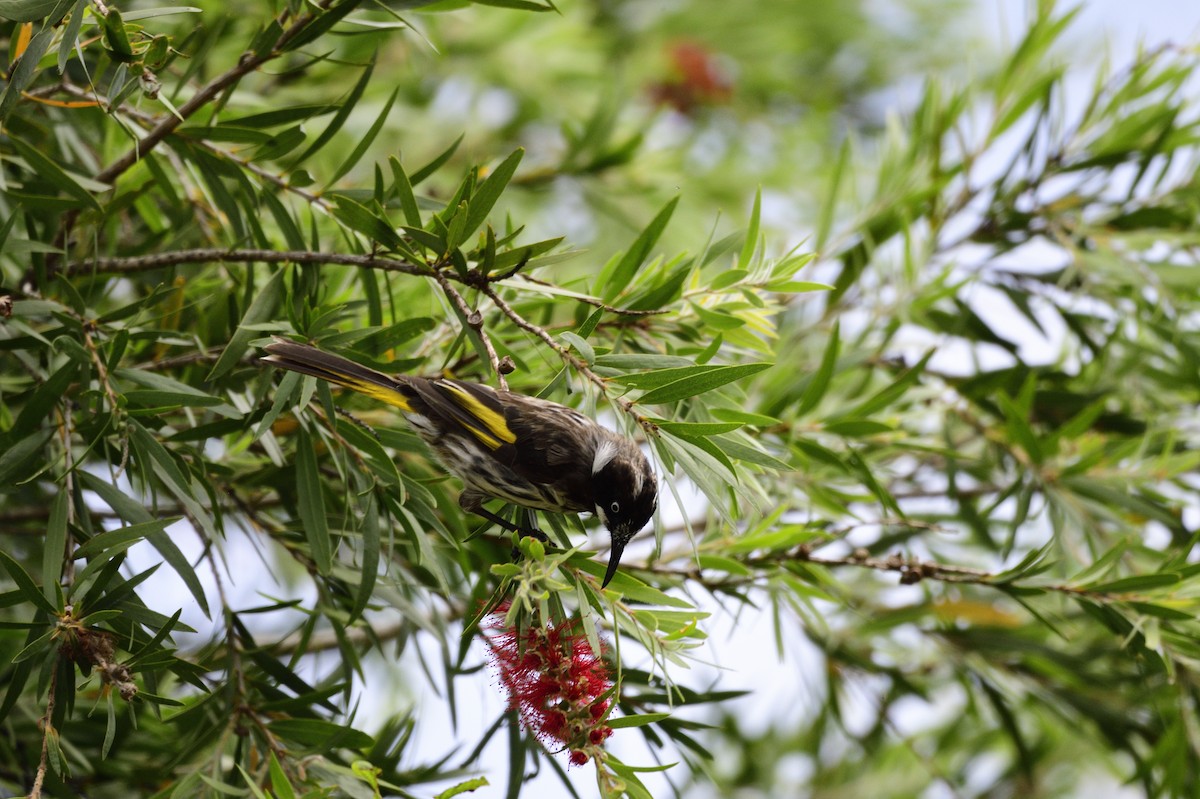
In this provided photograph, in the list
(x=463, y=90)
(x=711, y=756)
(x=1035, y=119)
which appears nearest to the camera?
(x=711, y=756)

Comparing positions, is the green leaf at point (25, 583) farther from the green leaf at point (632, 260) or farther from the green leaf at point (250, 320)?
the green leaf at point (632, 260)

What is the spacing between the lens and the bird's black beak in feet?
4.87

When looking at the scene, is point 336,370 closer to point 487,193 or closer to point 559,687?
point 487,193

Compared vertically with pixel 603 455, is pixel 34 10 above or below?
above

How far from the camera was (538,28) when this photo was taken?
3.80 metres

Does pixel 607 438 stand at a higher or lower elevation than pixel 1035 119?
lower

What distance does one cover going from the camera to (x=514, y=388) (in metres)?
1.96

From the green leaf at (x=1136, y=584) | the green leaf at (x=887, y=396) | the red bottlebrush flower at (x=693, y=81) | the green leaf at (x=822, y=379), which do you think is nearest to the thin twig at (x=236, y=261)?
the green leaf at (x=822, y=379)

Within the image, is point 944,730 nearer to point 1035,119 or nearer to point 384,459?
point 1035,119

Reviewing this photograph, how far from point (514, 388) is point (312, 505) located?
19.7 inches

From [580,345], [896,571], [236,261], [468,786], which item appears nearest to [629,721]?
[468,786]

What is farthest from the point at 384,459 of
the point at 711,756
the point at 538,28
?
the point at 538,28

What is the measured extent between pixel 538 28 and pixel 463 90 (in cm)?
45

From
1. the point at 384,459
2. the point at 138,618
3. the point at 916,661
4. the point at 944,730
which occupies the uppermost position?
the point at 384,459
